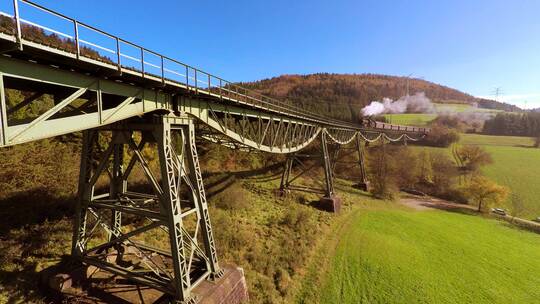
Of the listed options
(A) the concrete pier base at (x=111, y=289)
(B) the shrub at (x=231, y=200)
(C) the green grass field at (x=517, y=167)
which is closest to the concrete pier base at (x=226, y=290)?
(A) the concrete pier base at (x=111, y=289)

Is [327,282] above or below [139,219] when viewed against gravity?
below

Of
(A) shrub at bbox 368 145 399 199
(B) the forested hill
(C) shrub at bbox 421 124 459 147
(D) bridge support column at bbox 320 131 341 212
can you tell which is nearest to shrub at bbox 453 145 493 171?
(C) shrub at bbox 421 124 459 147

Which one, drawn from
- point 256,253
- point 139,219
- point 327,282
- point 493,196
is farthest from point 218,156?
point 493,196

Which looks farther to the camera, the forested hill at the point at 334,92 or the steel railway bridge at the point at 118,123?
the forested hill at the point at 334,92

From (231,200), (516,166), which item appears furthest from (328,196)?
(516,166)

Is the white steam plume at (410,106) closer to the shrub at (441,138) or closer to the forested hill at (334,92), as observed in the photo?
the forested hill at (334,92)

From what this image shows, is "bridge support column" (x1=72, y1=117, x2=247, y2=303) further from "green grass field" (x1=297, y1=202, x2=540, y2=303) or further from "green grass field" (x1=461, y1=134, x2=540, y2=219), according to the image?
"green grass field" (x1=461, y1=134, x2=540, y2=219)

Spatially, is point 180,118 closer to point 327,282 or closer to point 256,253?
point 256,253
